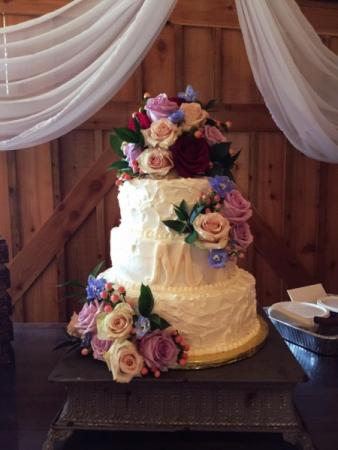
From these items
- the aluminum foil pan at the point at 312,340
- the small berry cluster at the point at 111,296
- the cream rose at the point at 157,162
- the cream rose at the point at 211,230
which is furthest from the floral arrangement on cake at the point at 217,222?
the aluminum foil pan at the point at 312,340

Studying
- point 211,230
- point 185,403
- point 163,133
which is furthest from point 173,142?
point 185,403

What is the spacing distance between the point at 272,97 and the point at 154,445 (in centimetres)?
134

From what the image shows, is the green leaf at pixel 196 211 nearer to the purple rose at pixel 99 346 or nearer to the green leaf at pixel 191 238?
the green leaf at pixel 191 238

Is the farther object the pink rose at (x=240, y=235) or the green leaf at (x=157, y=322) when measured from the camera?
the pink rose at (x=240, y=235)

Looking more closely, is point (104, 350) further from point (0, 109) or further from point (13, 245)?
point (13, 245)

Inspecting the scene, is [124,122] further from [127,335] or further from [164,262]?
[127,335]

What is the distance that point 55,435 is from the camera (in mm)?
1027

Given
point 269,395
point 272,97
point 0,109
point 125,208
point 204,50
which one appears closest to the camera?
point 269,395

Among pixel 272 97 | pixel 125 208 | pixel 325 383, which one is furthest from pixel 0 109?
pixel 325 383

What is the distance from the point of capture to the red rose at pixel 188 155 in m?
1.18

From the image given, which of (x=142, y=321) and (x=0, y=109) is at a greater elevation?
(x=0, y=109)

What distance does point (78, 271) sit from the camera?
233 centimetres

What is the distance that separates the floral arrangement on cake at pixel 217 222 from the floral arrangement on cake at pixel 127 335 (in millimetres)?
187

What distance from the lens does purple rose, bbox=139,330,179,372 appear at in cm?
106
